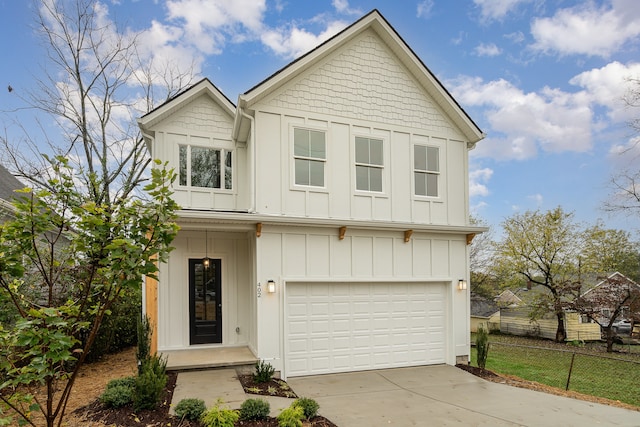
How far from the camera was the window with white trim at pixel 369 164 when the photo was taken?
9.46 metres

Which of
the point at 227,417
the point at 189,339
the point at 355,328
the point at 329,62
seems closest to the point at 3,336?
the point at 227,417

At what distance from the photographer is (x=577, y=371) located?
12.4 metres

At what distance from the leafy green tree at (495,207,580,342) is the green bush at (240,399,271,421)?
65.4 feet

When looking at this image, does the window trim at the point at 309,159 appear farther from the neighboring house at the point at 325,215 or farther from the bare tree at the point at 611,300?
the bare tree at the point at 611,300

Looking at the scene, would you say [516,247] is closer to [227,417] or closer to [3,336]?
[227,417]

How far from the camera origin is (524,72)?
16.2 metres

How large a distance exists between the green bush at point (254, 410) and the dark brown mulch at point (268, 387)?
4.14 feet

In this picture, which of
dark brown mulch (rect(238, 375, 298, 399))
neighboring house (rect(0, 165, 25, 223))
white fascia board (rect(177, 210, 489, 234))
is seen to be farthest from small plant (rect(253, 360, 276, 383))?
neighboring house (rect(0, 165, 25, 223))

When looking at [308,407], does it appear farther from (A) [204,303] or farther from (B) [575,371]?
(B) [575,371]

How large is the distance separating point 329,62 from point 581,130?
676 inches

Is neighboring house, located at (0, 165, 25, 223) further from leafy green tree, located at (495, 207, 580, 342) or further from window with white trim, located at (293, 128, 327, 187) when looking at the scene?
leafy green tree, located at (495, 207, 580, 342)

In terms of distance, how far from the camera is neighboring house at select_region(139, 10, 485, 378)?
8.63 metres

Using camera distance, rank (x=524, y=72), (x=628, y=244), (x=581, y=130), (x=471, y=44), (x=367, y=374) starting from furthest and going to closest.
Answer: (x=628, y=244), (x=581, y=130), (x=524, y=72), (x=471, y=44), (x=367, y=374)

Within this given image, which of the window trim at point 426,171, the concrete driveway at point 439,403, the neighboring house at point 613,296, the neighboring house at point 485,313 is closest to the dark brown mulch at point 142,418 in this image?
the concrete driveway at point 439,403
